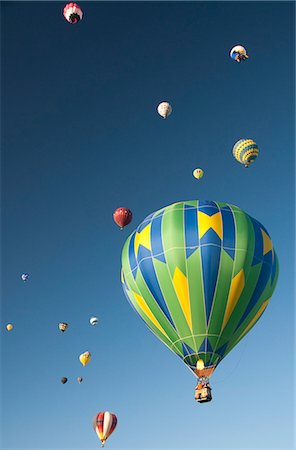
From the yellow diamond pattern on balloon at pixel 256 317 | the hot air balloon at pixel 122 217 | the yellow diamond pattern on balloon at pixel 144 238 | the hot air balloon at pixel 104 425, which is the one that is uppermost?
the hot air balloon at pixel 122 217

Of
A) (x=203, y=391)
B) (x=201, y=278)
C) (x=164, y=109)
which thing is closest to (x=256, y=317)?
(x=201, y=278)

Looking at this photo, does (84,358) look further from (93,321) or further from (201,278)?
(201,278)

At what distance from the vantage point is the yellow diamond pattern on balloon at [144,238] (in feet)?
70.2

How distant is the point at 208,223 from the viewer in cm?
2112

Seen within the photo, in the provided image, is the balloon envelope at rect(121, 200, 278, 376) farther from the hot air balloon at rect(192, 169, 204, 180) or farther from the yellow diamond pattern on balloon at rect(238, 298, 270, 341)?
the hot air balloon at rect(192, 169, 204, 180)

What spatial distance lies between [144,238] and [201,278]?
2187 millimetres

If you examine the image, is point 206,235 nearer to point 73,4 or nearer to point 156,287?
point 156,287

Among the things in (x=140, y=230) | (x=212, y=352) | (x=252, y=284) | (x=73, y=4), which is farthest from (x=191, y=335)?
(x=73, y=4)

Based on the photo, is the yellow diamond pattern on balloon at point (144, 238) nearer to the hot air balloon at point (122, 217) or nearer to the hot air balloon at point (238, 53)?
the hot air balloon at point (122, 217)

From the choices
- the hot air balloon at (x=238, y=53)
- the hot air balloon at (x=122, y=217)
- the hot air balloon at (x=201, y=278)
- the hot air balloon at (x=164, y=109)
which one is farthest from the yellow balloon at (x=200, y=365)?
the hot air balloon at (x=238, y=53)

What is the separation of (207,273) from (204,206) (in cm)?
216

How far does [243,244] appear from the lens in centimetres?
2102

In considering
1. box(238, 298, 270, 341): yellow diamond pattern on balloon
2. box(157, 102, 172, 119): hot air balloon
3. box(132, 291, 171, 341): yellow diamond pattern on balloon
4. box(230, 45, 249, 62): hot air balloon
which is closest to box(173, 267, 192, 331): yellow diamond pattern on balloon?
box(132, 291, 171, 341): yellow diamond pattern on balloon

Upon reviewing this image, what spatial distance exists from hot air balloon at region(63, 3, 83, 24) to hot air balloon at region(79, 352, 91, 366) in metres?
14.7
